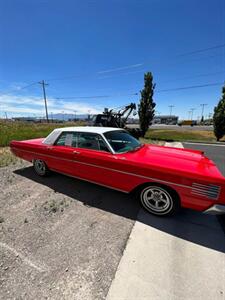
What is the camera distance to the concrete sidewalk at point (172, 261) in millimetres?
1623

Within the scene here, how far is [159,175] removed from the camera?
8.41ft

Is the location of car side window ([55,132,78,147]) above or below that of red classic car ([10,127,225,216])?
above

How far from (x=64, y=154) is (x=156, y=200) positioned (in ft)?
6.94

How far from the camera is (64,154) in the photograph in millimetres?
3615

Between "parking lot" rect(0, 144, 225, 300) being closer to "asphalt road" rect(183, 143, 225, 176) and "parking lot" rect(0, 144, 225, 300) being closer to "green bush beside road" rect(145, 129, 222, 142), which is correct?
"asphalt road" rect(183, 143, 225, 176)

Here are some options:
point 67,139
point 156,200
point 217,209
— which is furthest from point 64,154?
point 217,209

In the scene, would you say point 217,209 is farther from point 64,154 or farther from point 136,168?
point 64,154

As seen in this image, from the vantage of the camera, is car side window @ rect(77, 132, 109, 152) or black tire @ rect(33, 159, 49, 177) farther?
black tire @ rect(33, 159, 49, 177)

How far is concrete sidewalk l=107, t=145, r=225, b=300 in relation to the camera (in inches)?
63.9

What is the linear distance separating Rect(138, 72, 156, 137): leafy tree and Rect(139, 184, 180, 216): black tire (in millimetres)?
14431

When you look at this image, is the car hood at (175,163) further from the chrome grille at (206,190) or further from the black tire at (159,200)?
the black tire at (159,200)

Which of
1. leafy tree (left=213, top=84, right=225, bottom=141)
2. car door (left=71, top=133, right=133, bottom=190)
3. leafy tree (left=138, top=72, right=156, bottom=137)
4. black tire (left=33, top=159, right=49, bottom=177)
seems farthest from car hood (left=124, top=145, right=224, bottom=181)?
leafy tree (left=213, top=84, right=225, bottom=141)

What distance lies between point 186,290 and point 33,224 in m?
2.17

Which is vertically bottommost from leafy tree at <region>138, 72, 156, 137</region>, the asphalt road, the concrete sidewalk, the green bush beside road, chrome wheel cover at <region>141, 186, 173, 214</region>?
the green bush beside road
